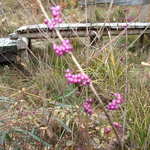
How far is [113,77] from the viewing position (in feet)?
7.98

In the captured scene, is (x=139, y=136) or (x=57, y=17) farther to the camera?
(x=139, y=136)

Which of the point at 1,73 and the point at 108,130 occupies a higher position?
the point at 1,73

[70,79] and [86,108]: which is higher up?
[70,79]

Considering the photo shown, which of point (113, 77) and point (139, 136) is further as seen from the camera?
point (113, 77)

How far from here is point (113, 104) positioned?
0.88 metres

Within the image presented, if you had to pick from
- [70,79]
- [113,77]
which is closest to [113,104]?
[70,79]

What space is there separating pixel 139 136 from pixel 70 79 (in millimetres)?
1098

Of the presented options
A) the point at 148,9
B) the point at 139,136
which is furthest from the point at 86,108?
the point at 148,9

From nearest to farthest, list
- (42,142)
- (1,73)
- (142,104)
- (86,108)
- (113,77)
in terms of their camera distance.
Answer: (86,108) → (42,142) → (142,104) → (113,77) → (1,73)

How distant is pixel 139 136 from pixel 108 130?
61 cm

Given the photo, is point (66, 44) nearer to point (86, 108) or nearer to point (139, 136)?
point (86, 108)

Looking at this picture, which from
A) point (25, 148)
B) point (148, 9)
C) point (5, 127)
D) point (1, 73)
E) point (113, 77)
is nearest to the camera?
point (25, 148)

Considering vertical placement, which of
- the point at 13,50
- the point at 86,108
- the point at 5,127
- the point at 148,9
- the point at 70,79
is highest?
the point at 148,9

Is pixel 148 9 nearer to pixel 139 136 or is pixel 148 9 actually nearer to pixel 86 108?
pixel 139 136
